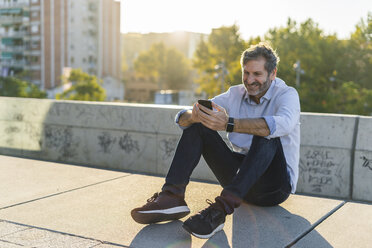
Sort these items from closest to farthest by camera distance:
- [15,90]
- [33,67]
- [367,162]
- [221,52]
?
1. [367,162]
2. [15,90]
3. [221,52]
4. [33,67]

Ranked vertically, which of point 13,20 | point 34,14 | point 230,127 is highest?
point 34,14

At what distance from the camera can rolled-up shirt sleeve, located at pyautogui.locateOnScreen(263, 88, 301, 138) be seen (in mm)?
3105

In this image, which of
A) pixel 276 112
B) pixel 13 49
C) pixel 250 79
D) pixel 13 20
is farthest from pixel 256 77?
pixel 13 20

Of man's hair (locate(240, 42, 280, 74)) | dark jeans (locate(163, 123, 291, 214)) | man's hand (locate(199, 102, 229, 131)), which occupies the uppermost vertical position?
man's hair (locate(240, 42, 280, 74))

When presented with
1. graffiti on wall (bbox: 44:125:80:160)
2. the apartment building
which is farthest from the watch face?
the apartment building

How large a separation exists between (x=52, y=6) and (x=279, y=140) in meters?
70.8

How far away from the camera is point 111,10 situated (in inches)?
3061

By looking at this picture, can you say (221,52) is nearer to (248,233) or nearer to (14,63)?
(14,63)

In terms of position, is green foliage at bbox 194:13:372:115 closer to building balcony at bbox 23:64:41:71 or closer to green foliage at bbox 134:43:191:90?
building balcony at bbox 23:64:41:71

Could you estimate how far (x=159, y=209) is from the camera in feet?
10.4

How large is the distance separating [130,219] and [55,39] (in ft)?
228

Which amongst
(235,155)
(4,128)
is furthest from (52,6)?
(235,155)

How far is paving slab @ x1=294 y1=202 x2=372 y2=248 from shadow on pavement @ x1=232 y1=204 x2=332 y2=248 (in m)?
0.05

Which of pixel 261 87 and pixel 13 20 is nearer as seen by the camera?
pixel 261 87
